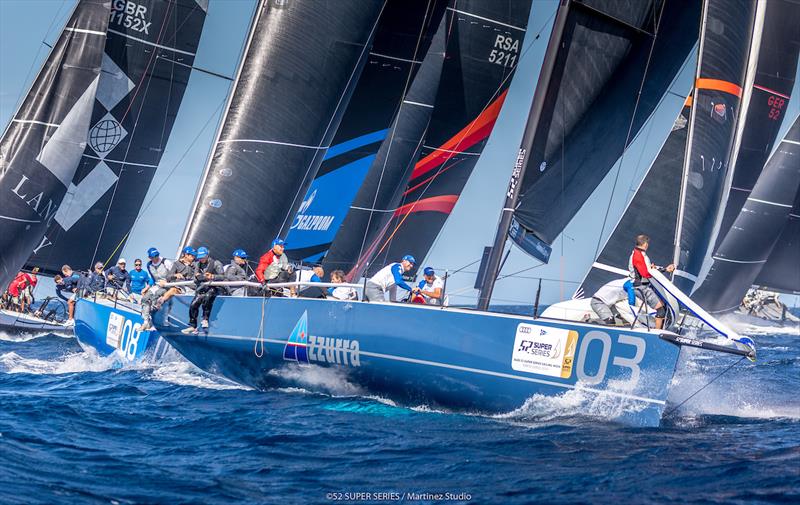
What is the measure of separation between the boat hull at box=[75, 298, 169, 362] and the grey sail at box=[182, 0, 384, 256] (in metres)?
1.99

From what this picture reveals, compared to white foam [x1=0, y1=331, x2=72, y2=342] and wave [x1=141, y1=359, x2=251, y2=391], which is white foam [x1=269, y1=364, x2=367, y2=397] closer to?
wave [x1=141, y1=359, x2=251, y2=391]

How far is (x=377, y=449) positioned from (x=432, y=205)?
475 inches

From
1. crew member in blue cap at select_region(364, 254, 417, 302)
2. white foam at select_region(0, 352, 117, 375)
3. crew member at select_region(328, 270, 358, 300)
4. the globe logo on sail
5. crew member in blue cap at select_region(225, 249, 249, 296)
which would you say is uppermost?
the globe logo on sail

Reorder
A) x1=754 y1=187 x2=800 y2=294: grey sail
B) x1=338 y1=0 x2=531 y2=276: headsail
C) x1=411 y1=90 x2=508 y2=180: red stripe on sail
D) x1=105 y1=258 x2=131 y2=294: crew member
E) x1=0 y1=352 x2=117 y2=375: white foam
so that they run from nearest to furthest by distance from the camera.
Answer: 1. x1=0 y1=352 x2=117 y2=375: white foam
2. x1=105 y1=258 x2=131 y2=294: crew member
3. x1=338 y1=0 x2=531 y2=276: headsail
4. x1=411 y1=90 x2=508 y2=180: red stripe on sail
5. x1=754 y1=187 x2=800 y2=294: grey sail

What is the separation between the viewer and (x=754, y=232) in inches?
1040

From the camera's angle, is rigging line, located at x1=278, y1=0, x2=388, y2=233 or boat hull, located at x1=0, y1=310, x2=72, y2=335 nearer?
rigging line, located at x1=278, y1=0, x2=388, y2=233

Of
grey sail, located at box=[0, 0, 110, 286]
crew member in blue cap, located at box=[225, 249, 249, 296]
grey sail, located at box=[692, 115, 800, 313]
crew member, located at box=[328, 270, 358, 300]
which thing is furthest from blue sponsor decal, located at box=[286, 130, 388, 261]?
grey sail, located at box=[692, 115, 800, 313]

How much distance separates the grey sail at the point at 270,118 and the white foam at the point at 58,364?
2858mm

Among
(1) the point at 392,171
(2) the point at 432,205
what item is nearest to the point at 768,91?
(2) the point at 432,205

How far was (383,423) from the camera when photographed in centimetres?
852

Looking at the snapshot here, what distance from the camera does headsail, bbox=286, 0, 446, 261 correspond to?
15352 millimetres

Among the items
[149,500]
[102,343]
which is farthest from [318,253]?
[149,500]

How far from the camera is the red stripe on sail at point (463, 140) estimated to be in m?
18.4

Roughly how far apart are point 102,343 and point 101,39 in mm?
5766
